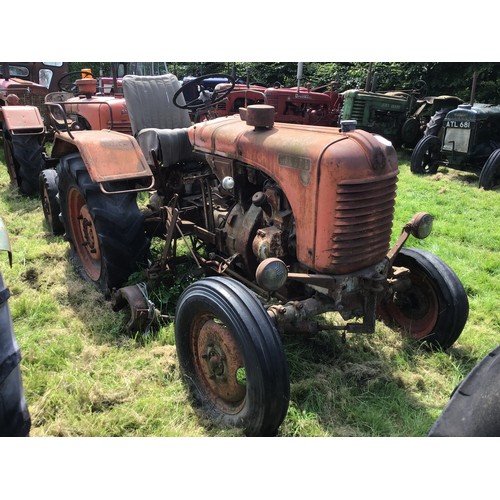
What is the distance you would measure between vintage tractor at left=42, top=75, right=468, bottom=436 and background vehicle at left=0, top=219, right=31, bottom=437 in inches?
35.5

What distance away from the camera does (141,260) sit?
3504 mm

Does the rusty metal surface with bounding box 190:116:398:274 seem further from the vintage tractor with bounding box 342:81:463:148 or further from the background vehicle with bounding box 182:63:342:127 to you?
the vintage tractor with bounding box 342:81:463:148

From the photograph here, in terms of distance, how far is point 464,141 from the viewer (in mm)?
7949

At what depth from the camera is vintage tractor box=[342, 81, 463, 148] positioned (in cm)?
1003

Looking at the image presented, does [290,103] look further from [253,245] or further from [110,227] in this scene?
[253,245]

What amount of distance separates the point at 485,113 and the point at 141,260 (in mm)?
6874

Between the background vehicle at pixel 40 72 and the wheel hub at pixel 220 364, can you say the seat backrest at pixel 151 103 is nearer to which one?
the wheel hub at pixel 220 364

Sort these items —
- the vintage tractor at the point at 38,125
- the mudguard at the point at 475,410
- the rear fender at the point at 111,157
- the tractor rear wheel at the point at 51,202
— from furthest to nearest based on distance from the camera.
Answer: the vintage tractor at the point at 38,125
the tractor rear wheel at the point at 51,202
the rear fender at the point at 111,157
the mudguard at the point at 475,410

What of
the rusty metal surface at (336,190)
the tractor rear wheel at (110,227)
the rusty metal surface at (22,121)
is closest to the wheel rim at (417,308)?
the rusty metal surface at (336,190)

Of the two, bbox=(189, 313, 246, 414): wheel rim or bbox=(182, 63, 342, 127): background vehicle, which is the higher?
bbox=(182, 63, 342, 127): background vehicle

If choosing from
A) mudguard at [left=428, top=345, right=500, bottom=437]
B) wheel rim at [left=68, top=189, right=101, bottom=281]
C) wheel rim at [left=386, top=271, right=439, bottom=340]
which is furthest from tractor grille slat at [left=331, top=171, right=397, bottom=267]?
wheel rim at [left=68, top=189, right=101, bottom=281]

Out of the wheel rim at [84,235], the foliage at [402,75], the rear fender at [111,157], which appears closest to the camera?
the rear fender at [111,157]

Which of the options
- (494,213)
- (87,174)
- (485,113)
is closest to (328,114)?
(485,113)

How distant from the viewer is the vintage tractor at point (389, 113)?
10031mm
